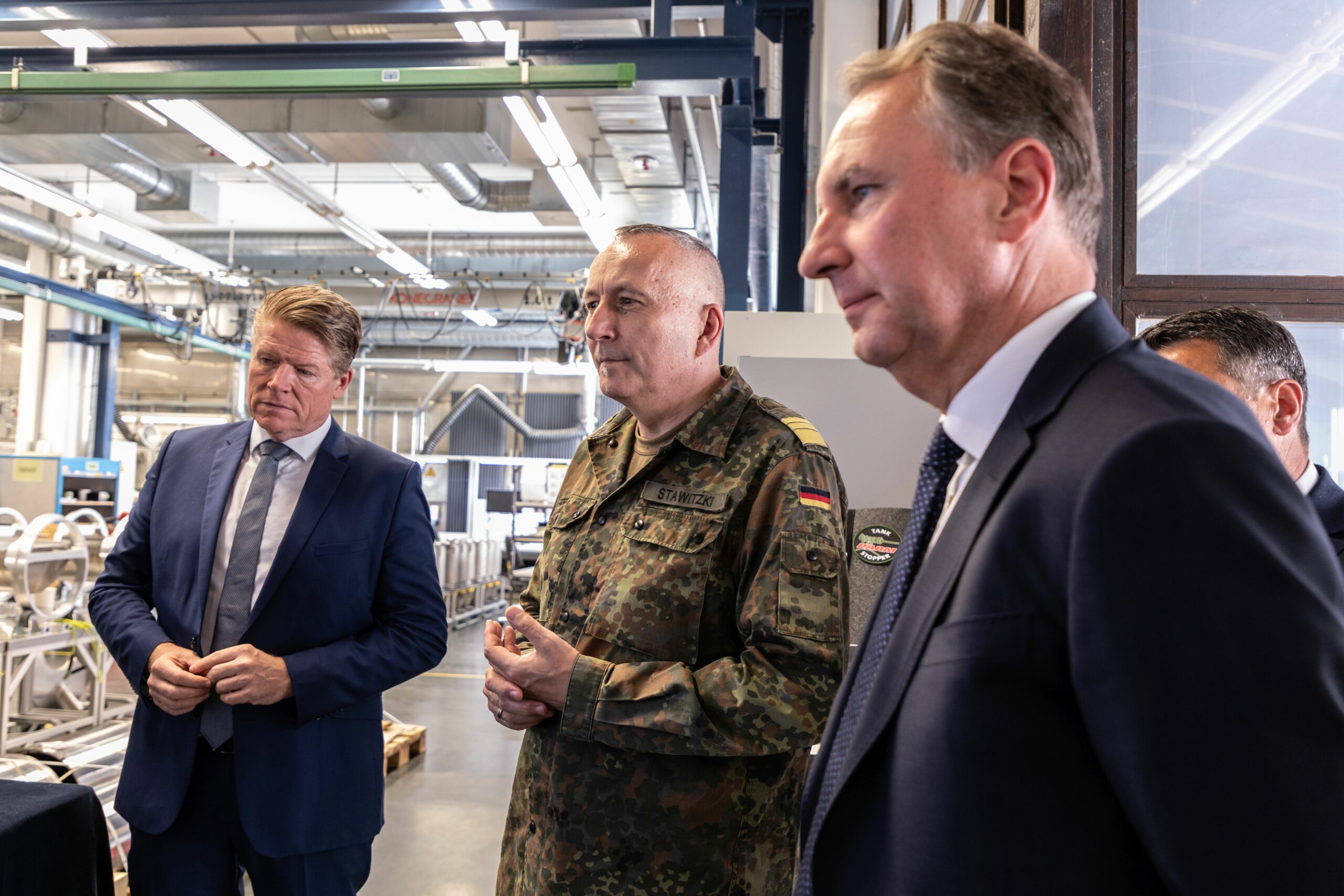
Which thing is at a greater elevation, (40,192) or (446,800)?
(40,192)

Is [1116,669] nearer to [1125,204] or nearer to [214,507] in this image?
[214,507]

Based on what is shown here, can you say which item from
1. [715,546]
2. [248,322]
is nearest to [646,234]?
[715,546]

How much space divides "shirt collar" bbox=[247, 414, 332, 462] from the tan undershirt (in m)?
0.81

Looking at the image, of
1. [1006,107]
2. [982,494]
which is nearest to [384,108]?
[1006,107]

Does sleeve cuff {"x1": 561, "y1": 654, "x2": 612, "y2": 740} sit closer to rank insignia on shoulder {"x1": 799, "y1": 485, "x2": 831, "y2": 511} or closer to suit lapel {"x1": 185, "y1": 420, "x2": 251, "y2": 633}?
rank insignia on shoulder {"x1": 799, "y1": 485, "x2": 831, "y2": 511}

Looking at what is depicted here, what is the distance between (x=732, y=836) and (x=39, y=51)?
16.7ft

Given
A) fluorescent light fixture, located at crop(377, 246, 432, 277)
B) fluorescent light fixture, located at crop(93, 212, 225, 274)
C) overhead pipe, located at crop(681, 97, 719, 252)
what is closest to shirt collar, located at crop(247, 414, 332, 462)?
overhead pipe, located at crop(681, 97, 719, 252)

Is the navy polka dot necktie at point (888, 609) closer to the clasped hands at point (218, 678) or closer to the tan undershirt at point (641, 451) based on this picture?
the tan undershirt at point (641, 451)

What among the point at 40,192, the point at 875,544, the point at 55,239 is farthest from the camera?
the point at 55,239

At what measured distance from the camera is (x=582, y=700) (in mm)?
1352

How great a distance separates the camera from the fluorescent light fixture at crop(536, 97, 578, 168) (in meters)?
4.20

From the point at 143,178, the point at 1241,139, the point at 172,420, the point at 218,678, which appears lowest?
the point at 218,678

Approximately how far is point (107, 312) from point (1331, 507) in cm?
1302

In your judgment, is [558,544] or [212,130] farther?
[212,130]
